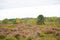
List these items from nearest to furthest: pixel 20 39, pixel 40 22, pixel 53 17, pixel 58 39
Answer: pixel 20 39
pixel 58 39
pixel 40 22
pixel 53 17

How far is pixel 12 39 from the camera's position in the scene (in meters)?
19.5

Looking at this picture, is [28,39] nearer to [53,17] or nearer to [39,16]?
[39,16]

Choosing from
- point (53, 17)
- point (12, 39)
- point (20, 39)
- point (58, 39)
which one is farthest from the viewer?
point (53, 17)

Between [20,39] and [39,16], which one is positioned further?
[39,16]

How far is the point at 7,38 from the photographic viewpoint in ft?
65.7

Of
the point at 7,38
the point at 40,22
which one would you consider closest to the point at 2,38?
the point at 7,38

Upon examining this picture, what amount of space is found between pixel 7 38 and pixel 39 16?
64001 mm

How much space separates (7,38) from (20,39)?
158 cm

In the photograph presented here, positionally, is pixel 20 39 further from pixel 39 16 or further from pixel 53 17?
pixel 53 17

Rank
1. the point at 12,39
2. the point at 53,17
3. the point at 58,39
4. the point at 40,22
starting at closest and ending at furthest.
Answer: the point at 12,39 → the point at 58,39 → the point at 40,22 → the point at 53,17

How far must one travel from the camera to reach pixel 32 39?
21141 millimetres

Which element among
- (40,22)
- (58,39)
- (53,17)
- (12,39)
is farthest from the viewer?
(53,17)

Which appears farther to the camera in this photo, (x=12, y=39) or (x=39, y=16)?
(x=39, y=16)

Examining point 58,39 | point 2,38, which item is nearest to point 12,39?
point 2,38
